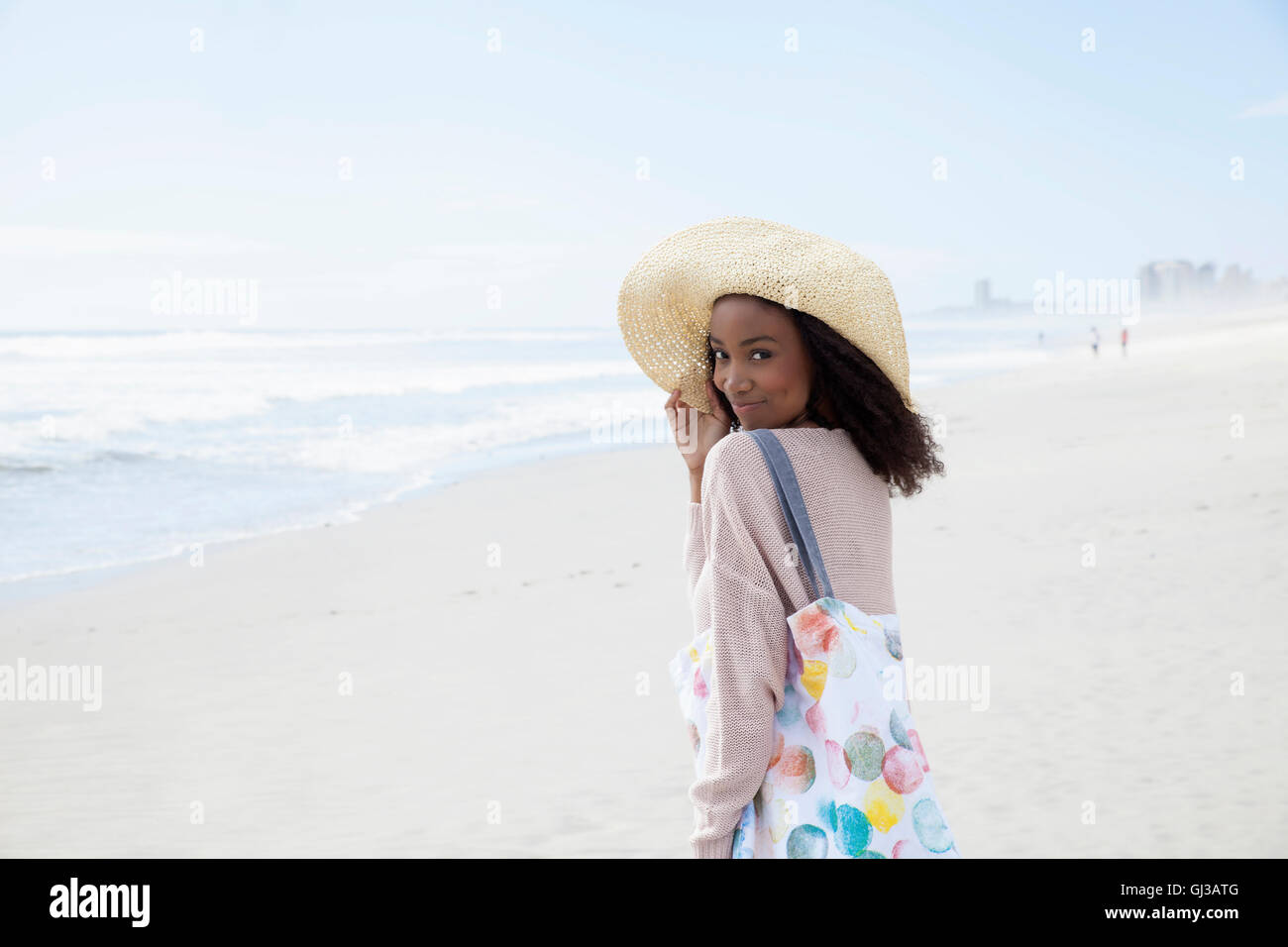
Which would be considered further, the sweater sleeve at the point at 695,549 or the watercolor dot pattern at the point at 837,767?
the sweater sleeve at the point at 695,549

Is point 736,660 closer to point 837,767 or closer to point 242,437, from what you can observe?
point 837,767

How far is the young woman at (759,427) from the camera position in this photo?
166 cm

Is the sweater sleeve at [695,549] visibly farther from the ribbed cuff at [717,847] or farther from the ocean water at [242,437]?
the ocean water at [242,437]

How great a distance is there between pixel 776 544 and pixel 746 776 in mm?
353

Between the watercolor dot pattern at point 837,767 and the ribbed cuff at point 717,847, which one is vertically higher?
the watercolor dot pattern at point 837,767

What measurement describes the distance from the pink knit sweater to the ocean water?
8285 millimetres

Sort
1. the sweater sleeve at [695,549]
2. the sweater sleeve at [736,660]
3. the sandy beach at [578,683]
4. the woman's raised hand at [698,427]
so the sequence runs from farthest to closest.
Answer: the sandy beach at [578,683] < the woman's raised hand at [698,427] < the sweater sleeve at [695,549] < the sweater sleeve at [736,660]

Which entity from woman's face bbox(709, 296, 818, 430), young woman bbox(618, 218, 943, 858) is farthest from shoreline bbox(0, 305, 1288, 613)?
woman's face bbox(709, 296, 818, 430)

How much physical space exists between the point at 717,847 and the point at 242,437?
18.0 meters

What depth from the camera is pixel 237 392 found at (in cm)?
2628

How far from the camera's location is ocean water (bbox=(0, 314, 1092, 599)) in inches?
442

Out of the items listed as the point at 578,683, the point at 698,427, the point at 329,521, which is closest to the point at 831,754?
the point at 698,427

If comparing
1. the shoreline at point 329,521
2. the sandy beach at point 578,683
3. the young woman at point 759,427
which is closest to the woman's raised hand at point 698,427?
the young woman at point 759,427

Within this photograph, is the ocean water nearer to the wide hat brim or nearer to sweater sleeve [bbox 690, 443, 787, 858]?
the wide hat brim
